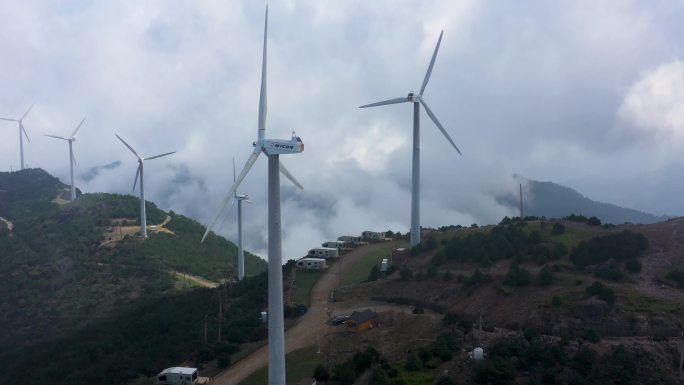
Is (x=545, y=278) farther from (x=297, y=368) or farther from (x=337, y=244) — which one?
(x=337, y=244)

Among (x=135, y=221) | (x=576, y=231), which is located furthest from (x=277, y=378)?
(x=135, y=221)

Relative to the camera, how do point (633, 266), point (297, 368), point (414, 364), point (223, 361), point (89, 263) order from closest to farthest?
point (414, 364)
point (297, 368)
point (223, 361)
point (633, 266)
point (89, 263)

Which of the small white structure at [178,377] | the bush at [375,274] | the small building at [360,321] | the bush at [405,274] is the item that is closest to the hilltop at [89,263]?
the bush at [375,274]

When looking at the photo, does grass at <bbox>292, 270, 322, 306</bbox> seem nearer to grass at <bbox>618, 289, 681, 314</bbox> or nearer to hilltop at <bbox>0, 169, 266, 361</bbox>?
hilltop at <bbox>0, 169, 266, 361</bbox>

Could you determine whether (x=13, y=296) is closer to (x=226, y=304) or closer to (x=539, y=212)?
(x=226, y=304)

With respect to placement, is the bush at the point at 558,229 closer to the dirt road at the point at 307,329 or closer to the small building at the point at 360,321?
the small building at the point at 360,321

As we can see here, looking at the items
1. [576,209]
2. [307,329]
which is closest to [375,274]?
[307,329]

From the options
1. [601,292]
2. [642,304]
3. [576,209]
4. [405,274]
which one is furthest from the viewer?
[576,209]

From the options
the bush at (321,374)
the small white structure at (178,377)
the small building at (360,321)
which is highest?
the small building at (360,321)
